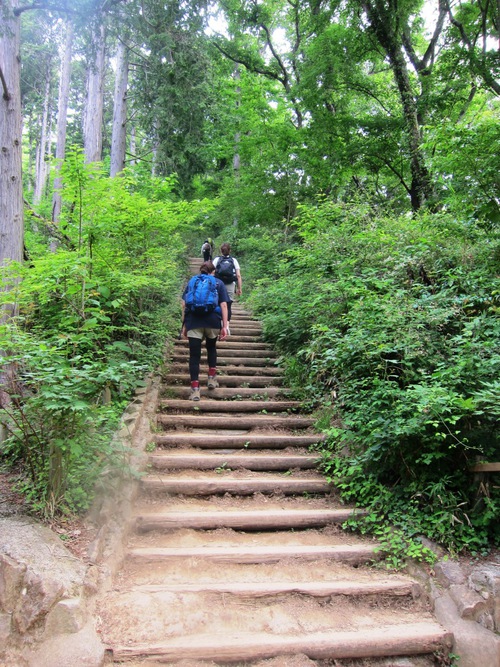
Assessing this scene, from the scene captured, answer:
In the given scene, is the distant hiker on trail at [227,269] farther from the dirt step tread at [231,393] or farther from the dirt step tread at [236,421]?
the dirt step tread at [236,421]

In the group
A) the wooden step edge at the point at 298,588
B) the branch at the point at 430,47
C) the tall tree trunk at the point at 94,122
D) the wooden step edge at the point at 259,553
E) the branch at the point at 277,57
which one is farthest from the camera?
the branch at the point at 277,57

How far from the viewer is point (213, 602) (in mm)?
2791

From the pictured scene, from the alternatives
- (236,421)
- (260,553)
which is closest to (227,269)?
(236,421)

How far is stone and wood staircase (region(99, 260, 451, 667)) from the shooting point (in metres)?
2.53

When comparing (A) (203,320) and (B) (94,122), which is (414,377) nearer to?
(A) (203,320)

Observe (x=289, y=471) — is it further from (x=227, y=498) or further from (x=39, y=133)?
(x=39, y=133)

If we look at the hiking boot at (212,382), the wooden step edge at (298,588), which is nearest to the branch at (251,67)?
the hiking boot at (212,382)

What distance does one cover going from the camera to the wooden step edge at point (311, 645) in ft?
7.90

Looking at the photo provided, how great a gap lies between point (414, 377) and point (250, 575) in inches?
87.5

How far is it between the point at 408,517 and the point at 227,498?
1641 mm

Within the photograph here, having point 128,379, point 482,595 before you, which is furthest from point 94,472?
point 482,595

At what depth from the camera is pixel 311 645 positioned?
8.38ft

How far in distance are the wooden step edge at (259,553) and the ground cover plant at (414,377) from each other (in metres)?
0.28

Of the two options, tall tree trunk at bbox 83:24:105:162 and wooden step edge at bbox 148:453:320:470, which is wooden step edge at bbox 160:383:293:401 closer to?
wooden step edge at bbox 148:453:320:470
